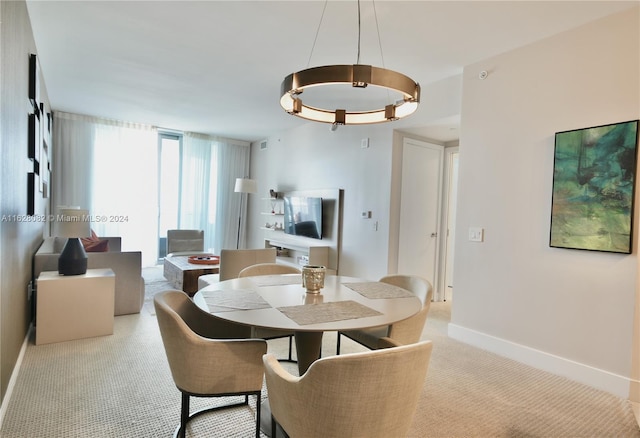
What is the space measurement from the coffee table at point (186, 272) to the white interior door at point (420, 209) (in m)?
2.48

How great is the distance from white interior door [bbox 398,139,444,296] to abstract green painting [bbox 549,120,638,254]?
6.30ft

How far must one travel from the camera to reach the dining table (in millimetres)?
1472

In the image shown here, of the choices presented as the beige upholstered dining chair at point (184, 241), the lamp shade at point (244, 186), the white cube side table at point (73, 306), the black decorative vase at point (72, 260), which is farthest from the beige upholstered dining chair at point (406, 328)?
the lamp shade at point (244, 186)

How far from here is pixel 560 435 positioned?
1945 millimetres

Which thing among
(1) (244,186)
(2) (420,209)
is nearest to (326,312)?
(2) (420,209)

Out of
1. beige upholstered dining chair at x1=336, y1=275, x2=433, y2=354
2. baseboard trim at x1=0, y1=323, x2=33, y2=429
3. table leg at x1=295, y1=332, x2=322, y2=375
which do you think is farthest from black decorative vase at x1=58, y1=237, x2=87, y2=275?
beige upholstered dining chair at x1=336, y1=275, x2=433, y2=354

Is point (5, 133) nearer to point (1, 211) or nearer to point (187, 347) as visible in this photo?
point (1, 211)

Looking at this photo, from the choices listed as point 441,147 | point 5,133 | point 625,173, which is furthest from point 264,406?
point 441,147

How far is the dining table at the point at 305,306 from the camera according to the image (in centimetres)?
147

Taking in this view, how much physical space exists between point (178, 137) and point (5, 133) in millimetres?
5466

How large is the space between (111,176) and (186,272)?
3.28 m

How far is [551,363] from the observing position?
9.08ft

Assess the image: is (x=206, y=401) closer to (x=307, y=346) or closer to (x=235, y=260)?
(x=307, y=346)

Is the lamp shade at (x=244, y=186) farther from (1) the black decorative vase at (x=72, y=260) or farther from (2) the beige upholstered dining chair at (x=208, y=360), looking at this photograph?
(2) the beige upholstered dining chair at (x=208, y=360)
